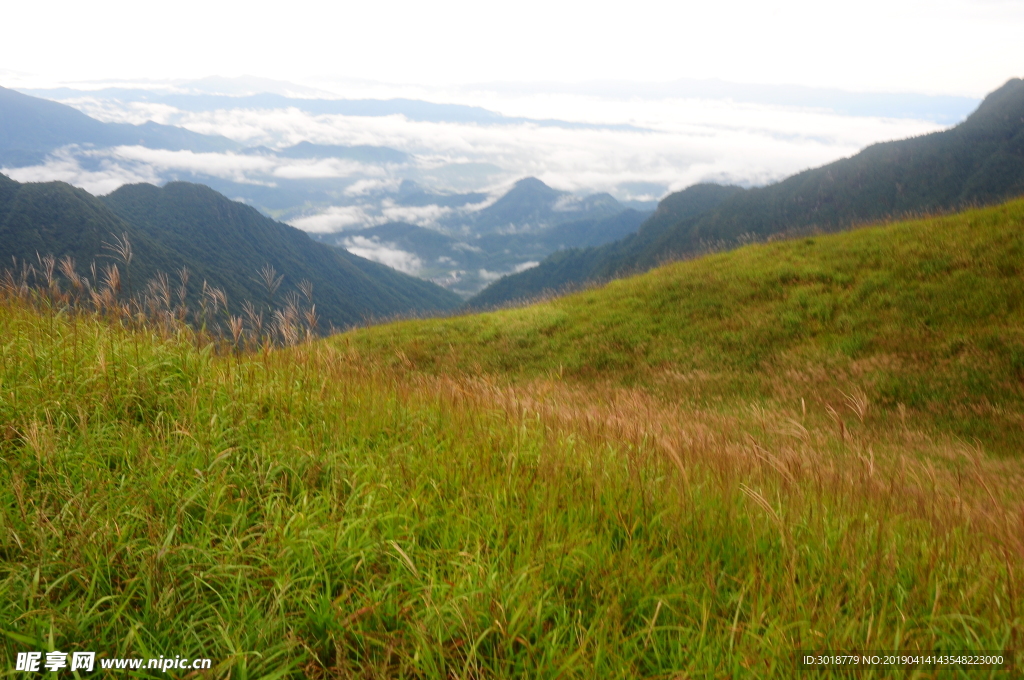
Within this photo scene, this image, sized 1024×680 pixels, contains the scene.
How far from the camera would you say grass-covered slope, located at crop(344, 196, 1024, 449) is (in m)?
11.0

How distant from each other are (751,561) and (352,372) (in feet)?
15.0

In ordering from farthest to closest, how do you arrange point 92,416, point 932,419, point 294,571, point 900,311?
point 900,311, point 932,419, point 92,416, point 294,571

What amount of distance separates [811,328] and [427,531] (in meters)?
14.7

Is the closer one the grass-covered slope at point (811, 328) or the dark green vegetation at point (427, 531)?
the dark green vegetation at point (427, 531)

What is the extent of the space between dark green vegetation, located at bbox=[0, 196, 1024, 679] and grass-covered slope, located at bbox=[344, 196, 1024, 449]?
5.55 meters

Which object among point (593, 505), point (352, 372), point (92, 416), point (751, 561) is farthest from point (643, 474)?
point (92, 416)

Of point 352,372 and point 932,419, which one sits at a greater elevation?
point 352,372

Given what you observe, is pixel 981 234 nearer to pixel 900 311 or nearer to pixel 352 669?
pixel 900 311

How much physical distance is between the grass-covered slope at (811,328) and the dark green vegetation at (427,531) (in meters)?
5.55

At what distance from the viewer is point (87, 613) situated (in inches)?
88.8

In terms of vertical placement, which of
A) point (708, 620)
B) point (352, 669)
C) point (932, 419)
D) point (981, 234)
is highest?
point (981, 234)

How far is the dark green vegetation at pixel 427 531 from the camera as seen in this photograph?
228cm

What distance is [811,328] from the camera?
579 inches

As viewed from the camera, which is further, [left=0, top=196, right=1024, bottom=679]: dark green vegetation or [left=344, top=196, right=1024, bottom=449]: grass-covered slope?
[left=344, top=196, right=1024, bottom=449]: grass-covered slope
